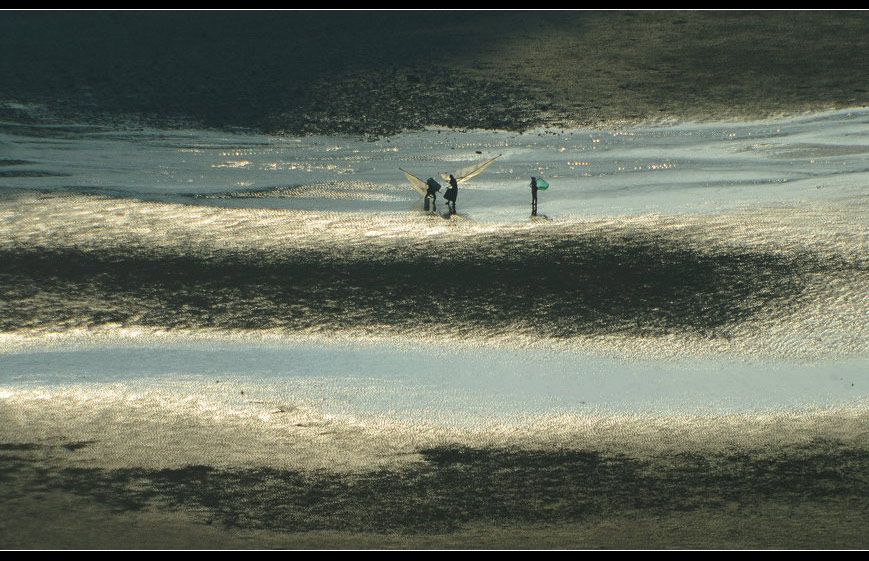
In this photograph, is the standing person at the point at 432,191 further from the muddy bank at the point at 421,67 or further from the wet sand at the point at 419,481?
the wet sand at the point at 419,481

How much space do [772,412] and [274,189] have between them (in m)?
6.54

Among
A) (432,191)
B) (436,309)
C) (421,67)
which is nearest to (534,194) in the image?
(432,191)

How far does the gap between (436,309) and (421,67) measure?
362 inches

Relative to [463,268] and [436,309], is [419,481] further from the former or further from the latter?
[463,268]

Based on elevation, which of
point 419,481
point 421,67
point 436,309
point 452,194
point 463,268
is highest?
point 421,67

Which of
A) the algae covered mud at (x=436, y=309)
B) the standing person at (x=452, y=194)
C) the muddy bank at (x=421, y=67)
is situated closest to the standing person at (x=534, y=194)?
the algae covered mud at (x=436, y=309)

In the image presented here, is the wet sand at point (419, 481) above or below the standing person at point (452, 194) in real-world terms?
below

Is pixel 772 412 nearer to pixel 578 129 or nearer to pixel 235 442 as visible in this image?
pixel 235 442

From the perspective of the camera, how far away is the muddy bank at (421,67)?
14.3m

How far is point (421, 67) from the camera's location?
1614 centimetres

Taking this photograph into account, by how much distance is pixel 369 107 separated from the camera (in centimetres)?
1442

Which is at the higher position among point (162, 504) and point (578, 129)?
point (578, 129)

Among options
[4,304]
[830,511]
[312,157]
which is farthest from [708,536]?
[312,157]

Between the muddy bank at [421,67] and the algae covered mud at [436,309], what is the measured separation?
96 mm
